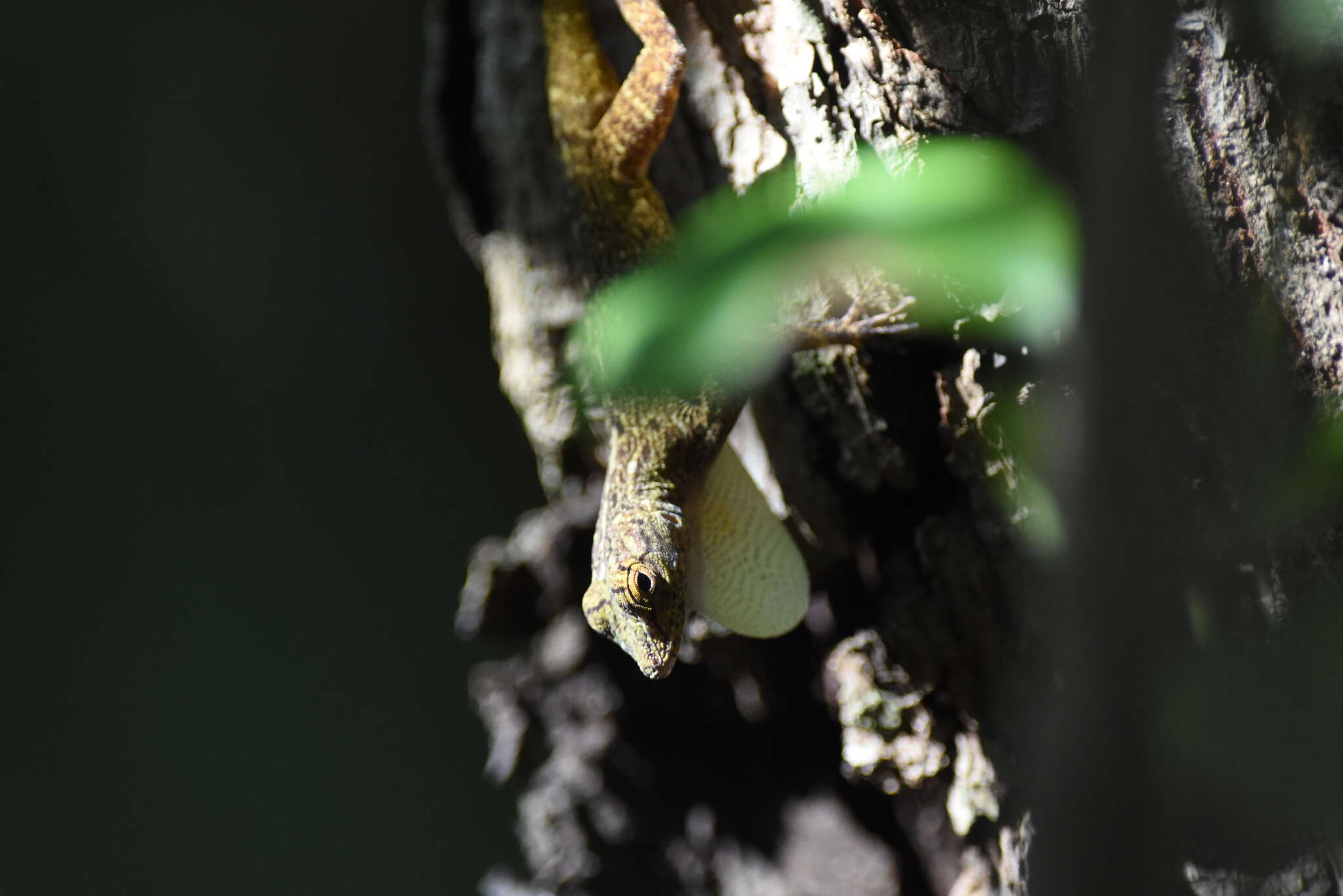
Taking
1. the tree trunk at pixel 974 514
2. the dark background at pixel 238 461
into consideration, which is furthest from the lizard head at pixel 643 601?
the dark background at pixel 238 461

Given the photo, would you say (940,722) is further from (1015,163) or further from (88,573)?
(88,573)

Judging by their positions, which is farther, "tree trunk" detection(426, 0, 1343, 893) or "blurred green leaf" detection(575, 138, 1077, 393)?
"blurred green leaf" detection(575, 138, 1077, 393)

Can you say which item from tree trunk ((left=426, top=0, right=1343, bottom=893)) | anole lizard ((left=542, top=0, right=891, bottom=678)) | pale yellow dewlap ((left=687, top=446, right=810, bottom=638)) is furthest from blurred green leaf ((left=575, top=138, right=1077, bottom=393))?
pale yellow dewlap ((left=687, top=446, right=810, bottom=638))

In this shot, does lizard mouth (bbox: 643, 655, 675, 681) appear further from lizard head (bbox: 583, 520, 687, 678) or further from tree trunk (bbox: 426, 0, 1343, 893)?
tree trunk (bbox: 426, 0, 1343, 893)

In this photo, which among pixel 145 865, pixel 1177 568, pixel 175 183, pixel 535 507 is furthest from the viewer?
pixel 145 865

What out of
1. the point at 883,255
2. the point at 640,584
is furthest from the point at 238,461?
the point at 883,255

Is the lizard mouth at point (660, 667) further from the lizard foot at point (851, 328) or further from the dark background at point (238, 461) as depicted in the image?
the dark background at point (238, 461)

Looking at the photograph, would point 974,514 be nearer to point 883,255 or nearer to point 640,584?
point 640,584

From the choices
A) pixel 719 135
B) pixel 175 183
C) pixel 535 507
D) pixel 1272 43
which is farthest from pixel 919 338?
pixel 175 183
